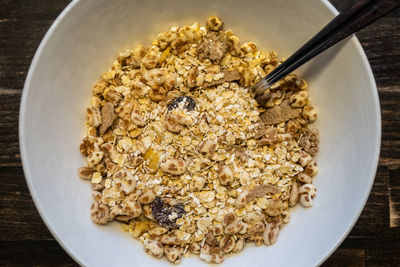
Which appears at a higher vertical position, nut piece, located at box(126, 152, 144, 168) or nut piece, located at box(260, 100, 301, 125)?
nut piece, located at box(260, 100, 301, 125)

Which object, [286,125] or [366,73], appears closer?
[366,73]

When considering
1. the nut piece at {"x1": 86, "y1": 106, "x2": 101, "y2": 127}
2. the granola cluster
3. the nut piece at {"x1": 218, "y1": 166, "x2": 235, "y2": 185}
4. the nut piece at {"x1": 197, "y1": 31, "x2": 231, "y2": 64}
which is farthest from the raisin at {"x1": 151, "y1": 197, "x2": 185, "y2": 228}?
the nut piece at {"x1": 197, "y1": 31, "x2": 231, "y2": 64}

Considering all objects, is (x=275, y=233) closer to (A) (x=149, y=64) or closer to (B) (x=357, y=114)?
(B) (x=357, y=114)

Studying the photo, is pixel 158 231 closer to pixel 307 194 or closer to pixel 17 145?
pixel 307 194

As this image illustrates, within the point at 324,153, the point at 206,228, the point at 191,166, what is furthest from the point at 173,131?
the point at 324,153

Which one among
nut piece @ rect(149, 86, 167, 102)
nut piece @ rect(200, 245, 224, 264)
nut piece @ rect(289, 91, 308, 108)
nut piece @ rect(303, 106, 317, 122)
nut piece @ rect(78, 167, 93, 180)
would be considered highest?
nut piece @ rect(149, 86, 167, 102)

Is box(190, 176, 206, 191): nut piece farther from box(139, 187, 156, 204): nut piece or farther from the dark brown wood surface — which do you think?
the dark brown wood surface

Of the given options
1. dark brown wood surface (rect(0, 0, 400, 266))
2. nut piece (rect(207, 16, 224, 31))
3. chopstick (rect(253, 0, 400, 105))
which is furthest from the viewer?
dark brown wood surface (rect(0, 0, 400, 266))
